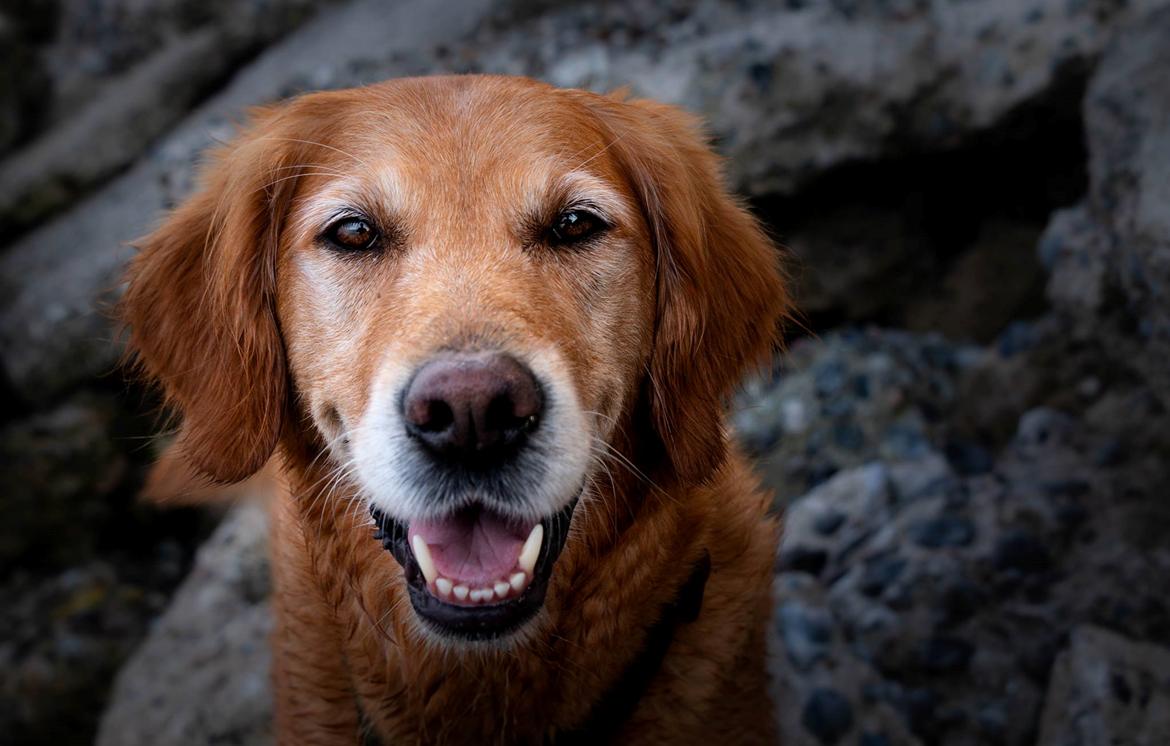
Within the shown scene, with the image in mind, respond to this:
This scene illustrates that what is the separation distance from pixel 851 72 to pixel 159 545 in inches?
157

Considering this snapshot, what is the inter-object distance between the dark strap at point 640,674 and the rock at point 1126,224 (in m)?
1.81

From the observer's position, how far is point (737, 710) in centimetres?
265

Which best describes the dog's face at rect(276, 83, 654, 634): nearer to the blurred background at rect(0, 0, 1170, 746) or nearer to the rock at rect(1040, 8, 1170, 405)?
the blurred background at rect(0, 0, 1170, 746)

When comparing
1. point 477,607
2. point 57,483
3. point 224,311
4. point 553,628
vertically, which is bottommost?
point 57,483

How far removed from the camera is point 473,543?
2053 millimetres

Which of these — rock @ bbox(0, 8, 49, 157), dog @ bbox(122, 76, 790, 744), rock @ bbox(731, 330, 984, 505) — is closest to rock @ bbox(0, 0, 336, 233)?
rock @ bbox(0, 8, 49, 157)

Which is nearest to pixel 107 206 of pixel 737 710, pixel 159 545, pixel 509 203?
pixel 159 545

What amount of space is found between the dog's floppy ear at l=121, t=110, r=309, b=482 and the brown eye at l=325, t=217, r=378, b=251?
22 cm

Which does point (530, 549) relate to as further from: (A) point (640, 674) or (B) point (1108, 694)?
(B) point (1108, 694)

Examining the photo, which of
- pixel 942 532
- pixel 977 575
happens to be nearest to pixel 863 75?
pixel 942 532

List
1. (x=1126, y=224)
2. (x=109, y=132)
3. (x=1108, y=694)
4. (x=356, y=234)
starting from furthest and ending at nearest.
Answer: (x=109, y=132) → (x=1126, y=224) → (x=1108, y=694) → (x=356, y=234)

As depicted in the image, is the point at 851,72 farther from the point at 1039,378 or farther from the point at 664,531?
the point at 664,531

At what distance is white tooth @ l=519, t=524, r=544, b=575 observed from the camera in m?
2.04

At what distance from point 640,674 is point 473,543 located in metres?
0.66
